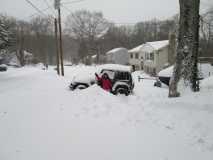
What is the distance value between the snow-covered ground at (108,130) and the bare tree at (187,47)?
121cm

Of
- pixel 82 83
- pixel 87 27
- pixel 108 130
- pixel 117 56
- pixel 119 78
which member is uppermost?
pixel 87 27

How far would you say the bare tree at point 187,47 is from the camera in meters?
7.21

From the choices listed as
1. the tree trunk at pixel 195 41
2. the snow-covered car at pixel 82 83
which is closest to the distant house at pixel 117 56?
the snow-covered car at pixel 82 83

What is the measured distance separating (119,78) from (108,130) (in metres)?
6.34

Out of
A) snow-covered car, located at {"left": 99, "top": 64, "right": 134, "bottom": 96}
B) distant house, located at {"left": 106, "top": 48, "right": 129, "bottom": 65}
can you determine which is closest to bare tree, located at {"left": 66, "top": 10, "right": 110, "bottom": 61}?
distant house, located at {"left": 106, "top": 48, "right": 129, "bottom": 65}

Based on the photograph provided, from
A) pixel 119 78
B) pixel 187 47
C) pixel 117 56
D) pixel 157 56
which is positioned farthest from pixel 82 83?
pixel 117 56

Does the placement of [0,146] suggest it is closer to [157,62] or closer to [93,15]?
[157,62]

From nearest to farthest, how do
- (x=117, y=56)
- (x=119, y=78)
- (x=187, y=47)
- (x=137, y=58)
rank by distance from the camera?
1. (x=187, y=47)
2. (x=119, y=78)
3. (x=137, y=58)
4. (x=117, y=56)

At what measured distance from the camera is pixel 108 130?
16.1 ft

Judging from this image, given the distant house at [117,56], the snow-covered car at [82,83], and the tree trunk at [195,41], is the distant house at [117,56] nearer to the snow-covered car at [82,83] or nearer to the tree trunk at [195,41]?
the snow-covered car at [82,83]

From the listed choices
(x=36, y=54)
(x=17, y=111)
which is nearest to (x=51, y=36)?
(x=36, y=54)

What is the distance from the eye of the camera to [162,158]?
381 centimetres

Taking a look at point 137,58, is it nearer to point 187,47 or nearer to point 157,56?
point 157,56

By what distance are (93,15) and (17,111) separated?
57407mm
